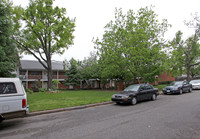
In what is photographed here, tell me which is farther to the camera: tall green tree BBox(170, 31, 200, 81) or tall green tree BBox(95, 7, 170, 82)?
tall green tree BBox(170, 31, 200, 81)

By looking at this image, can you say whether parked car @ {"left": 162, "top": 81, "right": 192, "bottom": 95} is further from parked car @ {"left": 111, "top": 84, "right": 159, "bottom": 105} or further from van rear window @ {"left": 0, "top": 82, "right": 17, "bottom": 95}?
van rear window @ {"left": 0, "top": 82, "right": 17, "bottom": 95}

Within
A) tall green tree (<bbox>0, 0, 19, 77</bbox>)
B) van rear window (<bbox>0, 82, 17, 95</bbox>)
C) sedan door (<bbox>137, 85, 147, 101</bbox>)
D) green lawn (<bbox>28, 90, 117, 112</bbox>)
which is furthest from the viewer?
tall green tree (<bbox>0, 0, 19, 77</bbox>)

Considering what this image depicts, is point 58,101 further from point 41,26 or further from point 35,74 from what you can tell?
point 35,74

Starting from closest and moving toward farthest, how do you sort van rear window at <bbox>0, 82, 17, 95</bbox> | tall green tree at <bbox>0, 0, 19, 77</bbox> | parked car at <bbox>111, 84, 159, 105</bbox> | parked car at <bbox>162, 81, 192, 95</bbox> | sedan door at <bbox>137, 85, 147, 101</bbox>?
van rear window at <bbox>0, 82, 17, 95</bbox>, parked car at <bbox>111, 84, 159, 105</bbox>, sedan door at <bbox>137, 85, 147, 101</bbox>, tall green tree at <bbox>0, 0, 19, 77</bbox>, parked car at <bbox>162, 81, 192, 95</bbox>

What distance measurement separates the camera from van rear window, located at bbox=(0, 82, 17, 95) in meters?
5.47

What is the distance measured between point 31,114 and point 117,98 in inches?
221

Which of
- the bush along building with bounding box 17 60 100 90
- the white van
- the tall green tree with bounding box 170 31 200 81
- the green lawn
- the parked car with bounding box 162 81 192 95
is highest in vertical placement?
the tall green tree with bounding box 170 31 200 81

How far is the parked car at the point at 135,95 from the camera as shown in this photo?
10.1m

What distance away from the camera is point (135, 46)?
622 inches

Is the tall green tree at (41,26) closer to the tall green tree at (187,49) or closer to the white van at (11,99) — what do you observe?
the white van at (11,99)

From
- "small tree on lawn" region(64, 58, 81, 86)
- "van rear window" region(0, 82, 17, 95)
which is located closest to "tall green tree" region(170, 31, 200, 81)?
"small tree on lawn" region(64, 58, 81, 86)

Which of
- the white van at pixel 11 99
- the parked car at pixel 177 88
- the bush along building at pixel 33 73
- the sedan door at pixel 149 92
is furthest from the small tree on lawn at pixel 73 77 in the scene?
the white van at pixel 11 99

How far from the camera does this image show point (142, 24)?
16266 mm

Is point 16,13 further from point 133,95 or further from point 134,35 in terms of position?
point 133,95
